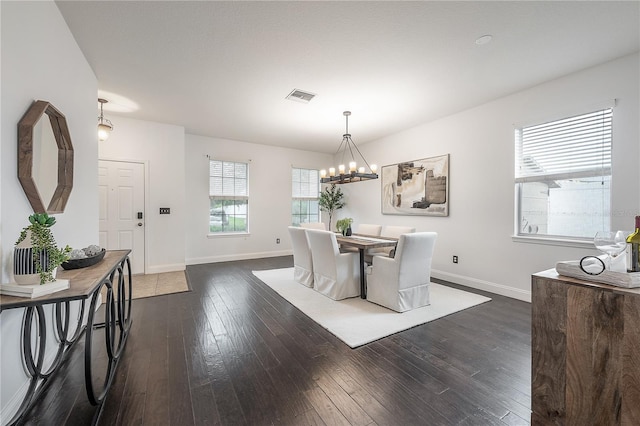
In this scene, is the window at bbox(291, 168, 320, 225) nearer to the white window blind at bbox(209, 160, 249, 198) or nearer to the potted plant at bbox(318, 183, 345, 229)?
the potted plant at bbox(318, 183, 345, 229)

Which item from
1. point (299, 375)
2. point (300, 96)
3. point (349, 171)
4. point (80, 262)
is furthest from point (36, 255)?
point (349, 171)

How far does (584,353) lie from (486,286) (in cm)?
308

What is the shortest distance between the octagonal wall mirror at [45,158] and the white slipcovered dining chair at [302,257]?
2.56 metres

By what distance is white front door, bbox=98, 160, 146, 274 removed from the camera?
455 cm

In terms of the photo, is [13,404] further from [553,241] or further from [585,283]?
[553,241]

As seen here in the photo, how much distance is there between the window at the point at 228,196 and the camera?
5.99 metres

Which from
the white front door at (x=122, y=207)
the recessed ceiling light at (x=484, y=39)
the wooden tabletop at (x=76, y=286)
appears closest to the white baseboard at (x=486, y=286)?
the recessed ceiling light at (x=484, y=39)

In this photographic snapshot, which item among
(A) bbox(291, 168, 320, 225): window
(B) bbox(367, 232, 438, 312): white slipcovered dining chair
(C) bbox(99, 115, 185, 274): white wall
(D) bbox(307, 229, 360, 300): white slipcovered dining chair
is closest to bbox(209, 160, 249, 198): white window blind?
(C) bbox(99, 115, 185, 274): white wall

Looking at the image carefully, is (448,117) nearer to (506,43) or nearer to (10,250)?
(506,43)

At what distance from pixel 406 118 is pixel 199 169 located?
4268 millimetres

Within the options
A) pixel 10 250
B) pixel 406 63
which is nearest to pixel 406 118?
pixel 406 63

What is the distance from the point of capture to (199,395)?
5.66 ft

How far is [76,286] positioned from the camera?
1.46 meters

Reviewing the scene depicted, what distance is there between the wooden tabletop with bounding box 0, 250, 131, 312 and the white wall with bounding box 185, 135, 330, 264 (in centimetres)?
377
